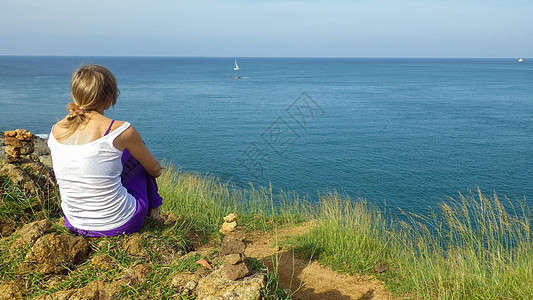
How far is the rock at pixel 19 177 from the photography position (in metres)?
4.67

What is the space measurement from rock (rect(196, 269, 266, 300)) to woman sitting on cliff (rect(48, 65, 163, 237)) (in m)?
1.00

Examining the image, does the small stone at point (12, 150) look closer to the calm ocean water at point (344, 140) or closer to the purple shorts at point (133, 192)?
the purple shorts at point (133, 192)

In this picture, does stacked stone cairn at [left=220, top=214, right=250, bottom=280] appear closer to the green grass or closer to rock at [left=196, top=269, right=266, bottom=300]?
rock at [left=196, top=269, right=266, bottom=300]

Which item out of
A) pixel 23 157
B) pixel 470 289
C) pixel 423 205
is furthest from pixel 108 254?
pixel 423 205

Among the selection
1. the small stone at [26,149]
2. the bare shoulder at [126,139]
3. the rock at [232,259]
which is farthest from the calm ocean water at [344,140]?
the bare shoulder at [126,139]

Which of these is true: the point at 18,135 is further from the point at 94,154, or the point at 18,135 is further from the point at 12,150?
the point at 94,154

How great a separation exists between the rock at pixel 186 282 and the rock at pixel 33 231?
136 cm

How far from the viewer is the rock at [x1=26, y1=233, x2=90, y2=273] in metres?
3.51

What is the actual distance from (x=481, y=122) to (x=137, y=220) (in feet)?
119

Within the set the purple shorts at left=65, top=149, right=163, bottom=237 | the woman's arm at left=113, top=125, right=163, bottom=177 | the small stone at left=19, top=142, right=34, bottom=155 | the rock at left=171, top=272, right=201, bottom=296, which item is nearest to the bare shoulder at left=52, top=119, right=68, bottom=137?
the woman's arm at left=113, top=125, right=163, bottom=177

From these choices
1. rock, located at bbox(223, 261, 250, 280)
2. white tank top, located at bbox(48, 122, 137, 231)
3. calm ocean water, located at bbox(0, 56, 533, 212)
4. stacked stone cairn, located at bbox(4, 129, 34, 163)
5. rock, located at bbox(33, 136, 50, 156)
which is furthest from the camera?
calm ocean water, located at bbox(0, 56, 533, 212)

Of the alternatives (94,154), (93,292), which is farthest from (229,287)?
(94,154)

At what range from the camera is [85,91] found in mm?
3338

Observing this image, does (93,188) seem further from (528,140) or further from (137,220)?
(528,140)
